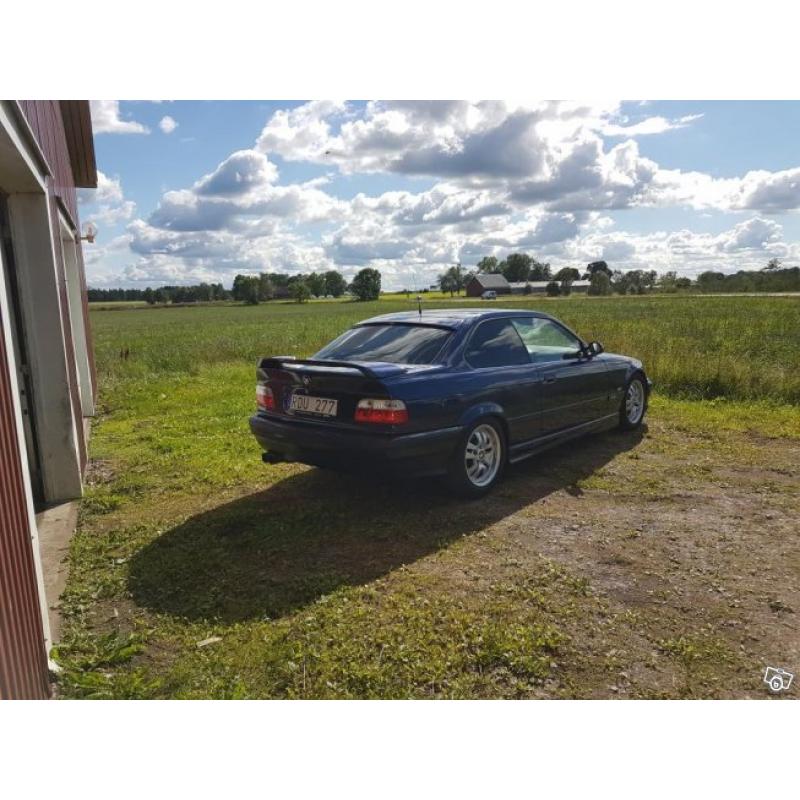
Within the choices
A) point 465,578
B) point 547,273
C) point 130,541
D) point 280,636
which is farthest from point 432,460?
point 547,273

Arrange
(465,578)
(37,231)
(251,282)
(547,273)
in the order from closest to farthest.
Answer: (465,578) → (37,231) → (251,282) → (547,273)

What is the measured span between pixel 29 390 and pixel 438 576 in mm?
3653

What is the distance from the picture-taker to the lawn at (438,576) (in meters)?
2.80

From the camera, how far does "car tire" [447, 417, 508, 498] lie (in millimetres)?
4727

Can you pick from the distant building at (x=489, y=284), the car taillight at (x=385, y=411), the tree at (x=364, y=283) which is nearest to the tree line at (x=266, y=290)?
the tree at (x=364, y=283)

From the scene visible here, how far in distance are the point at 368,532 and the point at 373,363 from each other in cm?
120

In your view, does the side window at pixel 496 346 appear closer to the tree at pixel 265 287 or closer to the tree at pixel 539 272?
the tree at pixel 265 287

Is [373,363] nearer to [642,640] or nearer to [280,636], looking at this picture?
[280,636]

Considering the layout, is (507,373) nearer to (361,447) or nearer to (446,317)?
(446,317)

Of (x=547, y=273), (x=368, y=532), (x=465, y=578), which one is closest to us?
(x=465, y=578)

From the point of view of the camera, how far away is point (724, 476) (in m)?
5.55

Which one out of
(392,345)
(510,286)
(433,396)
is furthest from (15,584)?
(510,286)

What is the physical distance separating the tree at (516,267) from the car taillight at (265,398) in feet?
256

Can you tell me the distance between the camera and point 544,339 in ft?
19.5
